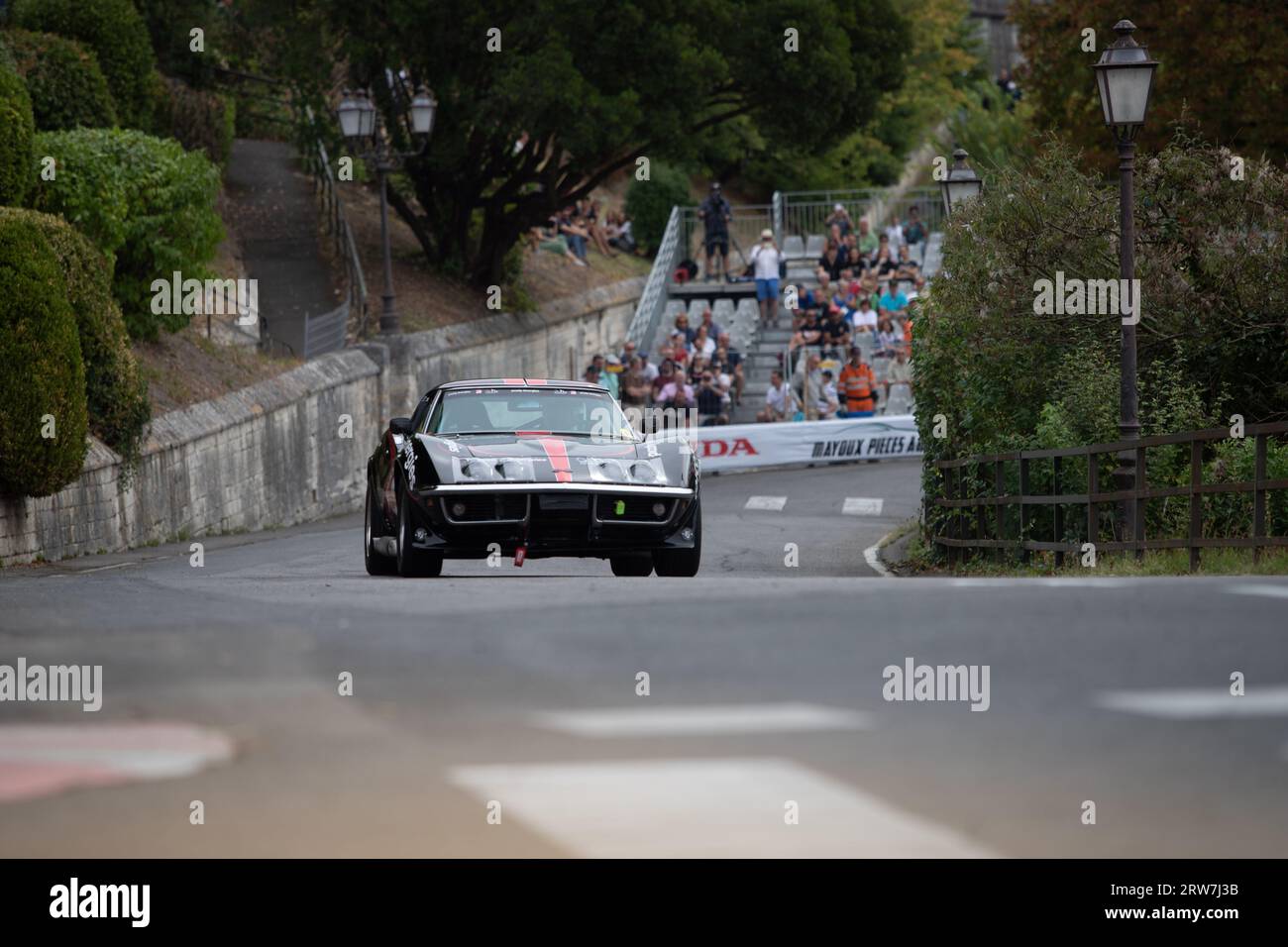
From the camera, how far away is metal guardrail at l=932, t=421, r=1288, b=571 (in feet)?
39.8

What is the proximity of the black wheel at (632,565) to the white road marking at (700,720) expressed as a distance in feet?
27.9

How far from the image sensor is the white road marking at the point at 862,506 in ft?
87.6

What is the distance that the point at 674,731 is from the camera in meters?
4.92

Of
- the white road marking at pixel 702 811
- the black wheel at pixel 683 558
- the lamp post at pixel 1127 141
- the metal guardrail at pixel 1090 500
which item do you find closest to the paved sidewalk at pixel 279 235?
the metal guardrail at pixel 1090 500

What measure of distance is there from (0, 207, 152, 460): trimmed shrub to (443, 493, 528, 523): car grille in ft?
28.7

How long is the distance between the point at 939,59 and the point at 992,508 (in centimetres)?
4607

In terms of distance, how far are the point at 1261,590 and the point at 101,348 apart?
616 inches

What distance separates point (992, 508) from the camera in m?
18.8

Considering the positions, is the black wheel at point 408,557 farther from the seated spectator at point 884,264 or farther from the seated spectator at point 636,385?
the seated spectator at point 884,264

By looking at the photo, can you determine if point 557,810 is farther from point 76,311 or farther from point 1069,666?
point 76,311

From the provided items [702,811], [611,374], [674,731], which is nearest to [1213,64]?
[611,374]

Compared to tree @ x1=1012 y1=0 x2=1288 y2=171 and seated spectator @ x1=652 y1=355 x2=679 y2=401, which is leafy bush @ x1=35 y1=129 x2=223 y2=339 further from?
tree @ x1=1012 y1=0 x2=1288 y2=171

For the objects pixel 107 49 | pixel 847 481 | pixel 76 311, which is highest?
pixel 107 49

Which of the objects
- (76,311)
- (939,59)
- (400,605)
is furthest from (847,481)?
(939,59)
